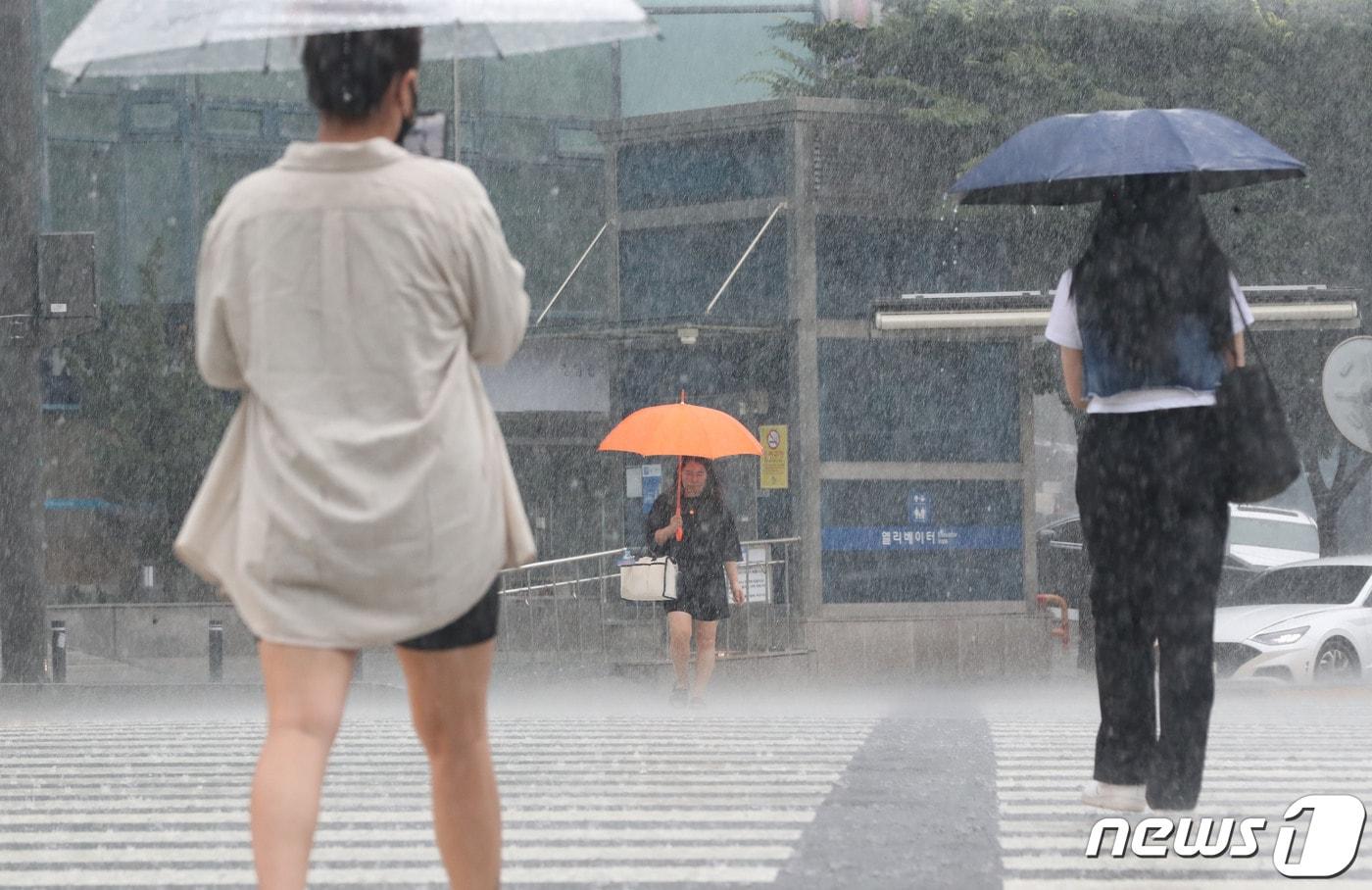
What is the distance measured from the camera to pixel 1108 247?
6.02 meters

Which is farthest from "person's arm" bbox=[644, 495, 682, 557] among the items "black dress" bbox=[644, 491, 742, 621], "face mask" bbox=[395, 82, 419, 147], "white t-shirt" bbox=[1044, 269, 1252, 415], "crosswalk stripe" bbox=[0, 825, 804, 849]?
"face mask" bbox=[395, 82, 419, 147]

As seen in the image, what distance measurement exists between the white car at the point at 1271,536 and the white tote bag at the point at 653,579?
64.9 feet

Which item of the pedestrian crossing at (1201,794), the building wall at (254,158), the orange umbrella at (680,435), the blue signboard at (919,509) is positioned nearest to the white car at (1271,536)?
the building wall at (254,158)

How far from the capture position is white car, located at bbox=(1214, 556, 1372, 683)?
773 inches

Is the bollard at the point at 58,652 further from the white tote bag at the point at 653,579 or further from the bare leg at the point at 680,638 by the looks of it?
the bare leg at the point at 680,638

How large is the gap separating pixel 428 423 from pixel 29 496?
47.0ft

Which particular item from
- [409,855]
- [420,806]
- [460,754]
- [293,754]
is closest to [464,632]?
[460,754]

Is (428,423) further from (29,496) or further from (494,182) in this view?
(494,182)

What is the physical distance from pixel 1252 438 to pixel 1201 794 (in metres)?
1.45

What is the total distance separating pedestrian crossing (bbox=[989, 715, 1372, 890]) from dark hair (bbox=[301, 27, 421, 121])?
7.99 ft

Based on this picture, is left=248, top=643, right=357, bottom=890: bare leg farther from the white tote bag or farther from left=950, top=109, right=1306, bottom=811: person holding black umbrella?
the white tote bag

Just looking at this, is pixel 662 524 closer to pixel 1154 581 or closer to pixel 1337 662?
pixel 1337 662

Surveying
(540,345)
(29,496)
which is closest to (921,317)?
(540,345)

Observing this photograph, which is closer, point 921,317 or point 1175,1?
point 921,317
